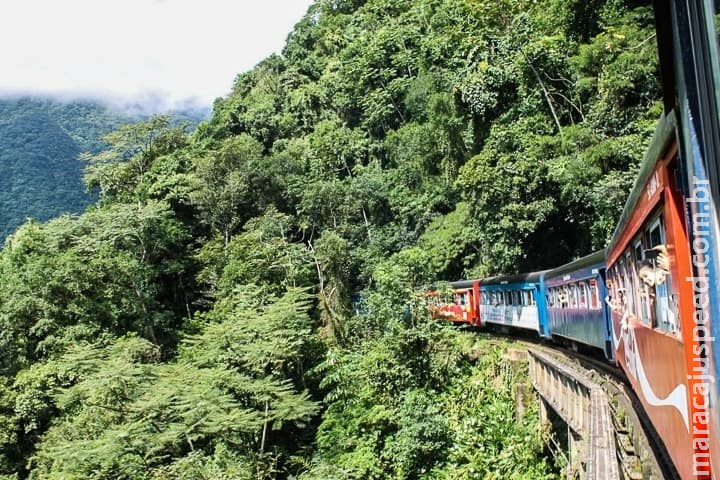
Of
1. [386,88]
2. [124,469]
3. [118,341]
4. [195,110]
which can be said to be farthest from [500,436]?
[195,110]

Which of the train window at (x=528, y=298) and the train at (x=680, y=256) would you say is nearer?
the train at (x=680, y=256)

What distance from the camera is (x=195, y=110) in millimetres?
133375

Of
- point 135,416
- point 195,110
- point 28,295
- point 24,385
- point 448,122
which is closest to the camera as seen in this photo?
point 135,416

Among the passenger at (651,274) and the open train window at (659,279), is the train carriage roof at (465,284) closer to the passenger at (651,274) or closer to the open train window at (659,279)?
the passenger at (651,274)

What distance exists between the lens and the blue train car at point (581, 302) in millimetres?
8242

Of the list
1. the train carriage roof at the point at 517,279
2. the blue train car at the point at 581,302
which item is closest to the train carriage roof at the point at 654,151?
the blue train car at the point at 581,302

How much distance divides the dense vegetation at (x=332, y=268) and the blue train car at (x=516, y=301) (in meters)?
1.20

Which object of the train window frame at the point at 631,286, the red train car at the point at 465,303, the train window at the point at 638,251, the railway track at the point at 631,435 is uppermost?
the train window at the point at 638,251

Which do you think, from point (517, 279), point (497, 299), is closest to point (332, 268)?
point (497, 299)

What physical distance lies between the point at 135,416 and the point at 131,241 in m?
12.2

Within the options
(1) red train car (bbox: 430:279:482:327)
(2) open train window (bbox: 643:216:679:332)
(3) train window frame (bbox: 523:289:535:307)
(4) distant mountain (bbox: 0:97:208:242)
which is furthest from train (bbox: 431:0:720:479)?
(4) distant mountain (bbox: 0:97:208:242)

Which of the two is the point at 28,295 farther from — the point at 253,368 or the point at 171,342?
the point at 253,368

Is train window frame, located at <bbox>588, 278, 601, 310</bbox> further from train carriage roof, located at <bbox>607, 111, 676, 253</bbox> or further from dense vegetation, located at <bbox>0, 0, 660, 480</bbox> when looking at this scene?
dense vegetation, located at <bbox>0, 0, 660, 480</bbox>

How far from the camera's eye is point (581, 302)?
9.75 metres
